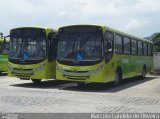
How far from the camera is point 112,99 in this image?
14469mm

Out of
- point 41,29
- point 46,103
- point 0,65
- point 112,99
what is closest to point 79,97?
point 112,99

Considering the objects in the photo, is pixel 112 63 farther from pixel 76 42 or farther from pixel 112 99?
pixel 112 99

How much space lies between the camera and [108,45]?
17984 mm

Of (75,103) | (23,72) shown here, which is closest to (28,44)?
(23,72)

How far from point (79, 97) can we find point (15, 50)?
18.9ft

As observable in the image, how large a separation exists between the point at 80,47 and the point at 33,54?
8.35 ft

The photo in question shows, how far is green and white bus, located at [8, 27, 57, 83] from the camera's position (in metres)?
18.8

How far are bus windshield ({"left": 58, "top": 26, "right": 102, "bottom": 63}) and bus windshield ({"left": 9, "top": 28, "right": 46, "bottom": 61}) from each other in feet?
3.63

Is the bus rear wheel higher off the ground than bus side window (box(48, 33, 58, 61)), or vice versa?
bus side window (box(48, 33, 58, 61))

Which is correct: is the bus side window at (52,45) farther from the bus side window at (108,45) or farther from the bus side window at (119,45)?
the bus side window at (119,45)

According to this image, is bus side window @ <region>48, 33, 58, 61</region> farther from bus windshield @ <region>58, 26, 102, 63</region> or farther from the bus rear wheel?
the bus rear wheel

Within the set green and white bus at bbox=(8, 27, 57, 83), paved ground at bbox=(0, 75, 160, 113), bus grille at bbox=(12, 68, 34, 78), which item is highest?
green and white bus at bbox=(8, 27, 57, 83)

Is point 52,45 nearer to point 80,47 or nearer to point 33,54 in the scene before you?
point 33,54

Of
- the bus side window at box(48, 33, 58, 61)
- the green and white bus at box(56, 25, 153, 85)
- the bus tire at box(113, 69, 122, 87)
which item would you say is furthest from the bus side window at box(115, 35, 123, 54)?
the bus side window at box(48, 33, 58, 61)
